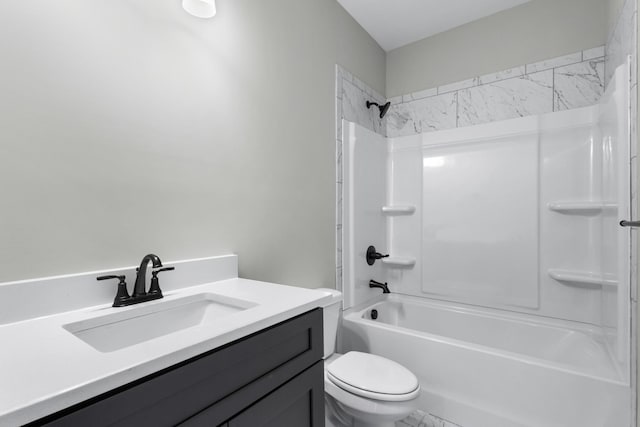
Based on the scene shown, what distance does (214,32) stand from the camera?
1347 mm

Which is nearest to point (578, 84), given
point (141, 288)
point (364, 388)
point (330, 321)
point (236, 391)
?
point (330, 321)

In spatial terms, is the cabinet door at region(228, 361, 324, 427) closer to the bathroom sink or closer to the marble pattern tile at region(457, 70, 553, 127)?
the bathroom sink

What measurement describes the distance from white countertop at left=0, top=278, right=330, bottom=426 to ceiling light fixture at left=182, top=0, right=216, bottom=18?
1114 mm

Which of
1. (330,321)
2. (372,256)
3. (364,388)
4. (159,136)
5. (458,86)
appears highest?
(458,86)

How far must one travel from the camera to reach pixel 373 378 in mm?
1484

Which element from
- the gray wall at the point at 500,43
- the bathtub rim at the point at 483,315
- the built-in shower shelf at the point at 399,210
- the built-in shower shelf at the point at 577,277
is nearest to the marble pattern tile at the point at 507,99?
the gray wall at the point at 500,43

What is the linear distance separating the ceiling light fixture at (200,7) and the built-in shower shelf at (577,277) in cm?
243

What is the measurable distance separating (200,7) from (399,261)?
215 cm

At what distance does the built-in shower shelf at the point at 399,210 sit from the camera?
2.57 metres

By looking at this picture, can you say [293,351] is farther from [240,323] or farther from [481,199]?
[481,199]

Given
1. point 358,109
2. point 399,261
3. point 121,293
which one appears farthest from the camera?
point 399,261

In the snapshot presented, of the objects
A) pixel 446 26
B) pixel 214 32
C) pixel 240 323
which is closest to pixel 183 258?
pixel 240 323

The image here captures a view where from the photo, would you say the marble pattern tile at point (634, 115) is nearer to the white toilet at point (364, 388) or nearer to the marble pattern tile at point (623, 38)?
the marble pattern tile at point (623, 38)

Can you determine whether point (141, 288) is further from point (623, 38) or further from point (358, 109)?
point (623, 38)
